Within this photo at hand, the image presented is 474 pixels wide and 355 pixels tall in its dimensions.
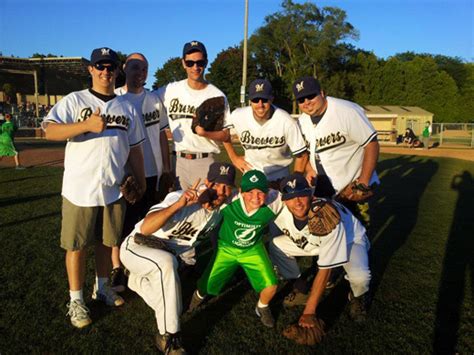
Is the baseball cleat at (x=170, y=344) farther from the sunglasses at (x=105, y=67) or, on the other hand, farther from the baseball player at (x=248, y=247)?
the sunglasses at (x=105, y=67)

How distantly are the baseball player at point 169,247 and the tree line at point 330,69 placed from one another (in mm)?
41284

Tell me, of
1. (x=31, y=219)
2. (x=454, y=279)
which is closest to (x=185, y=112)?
(x=454, y=279)

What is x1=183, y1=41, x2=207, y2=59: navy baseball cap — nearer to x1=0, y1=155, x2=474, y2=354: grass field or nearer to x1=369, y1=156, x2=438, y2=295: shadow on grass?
x1=0, y1=155, x2=474, y2=354: grass field

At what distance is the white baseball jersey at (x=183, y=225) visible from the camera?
10.6 feet

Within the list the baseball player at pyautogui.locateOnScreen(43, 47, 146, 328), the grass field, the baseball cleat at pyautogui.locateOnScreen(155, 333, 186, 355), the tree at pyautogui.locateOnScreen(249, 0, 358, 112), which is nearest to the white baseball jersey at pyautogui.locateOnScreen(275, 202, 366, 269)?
the grass field

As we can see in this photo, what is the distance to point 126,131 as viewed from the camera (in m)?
3.33

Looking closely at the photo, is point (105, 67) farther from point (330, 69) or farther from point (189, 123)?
point (330, 69)

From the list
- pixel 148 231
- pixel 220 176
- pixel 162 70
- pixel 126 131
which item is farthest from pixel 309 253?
pixel 162 70

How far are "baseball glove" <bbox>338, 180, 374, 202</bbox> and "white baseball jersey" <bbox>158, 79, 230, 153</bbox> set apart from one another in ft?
4.94

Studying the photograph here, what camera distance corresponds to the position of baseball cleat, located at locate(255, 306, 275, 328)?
3.42 m

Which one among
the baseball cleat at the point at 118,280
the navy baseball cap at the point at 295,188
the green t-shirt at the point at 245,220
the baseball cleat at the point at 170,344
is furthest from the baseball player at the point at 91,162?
the navy baseball cap at the point at 295,188

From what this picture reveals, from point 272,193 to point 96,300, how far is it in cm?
204

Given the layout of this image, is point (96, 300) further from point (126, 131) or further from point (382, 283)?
point (382, 283)

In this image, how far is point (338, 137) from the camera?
3887 millimetres
